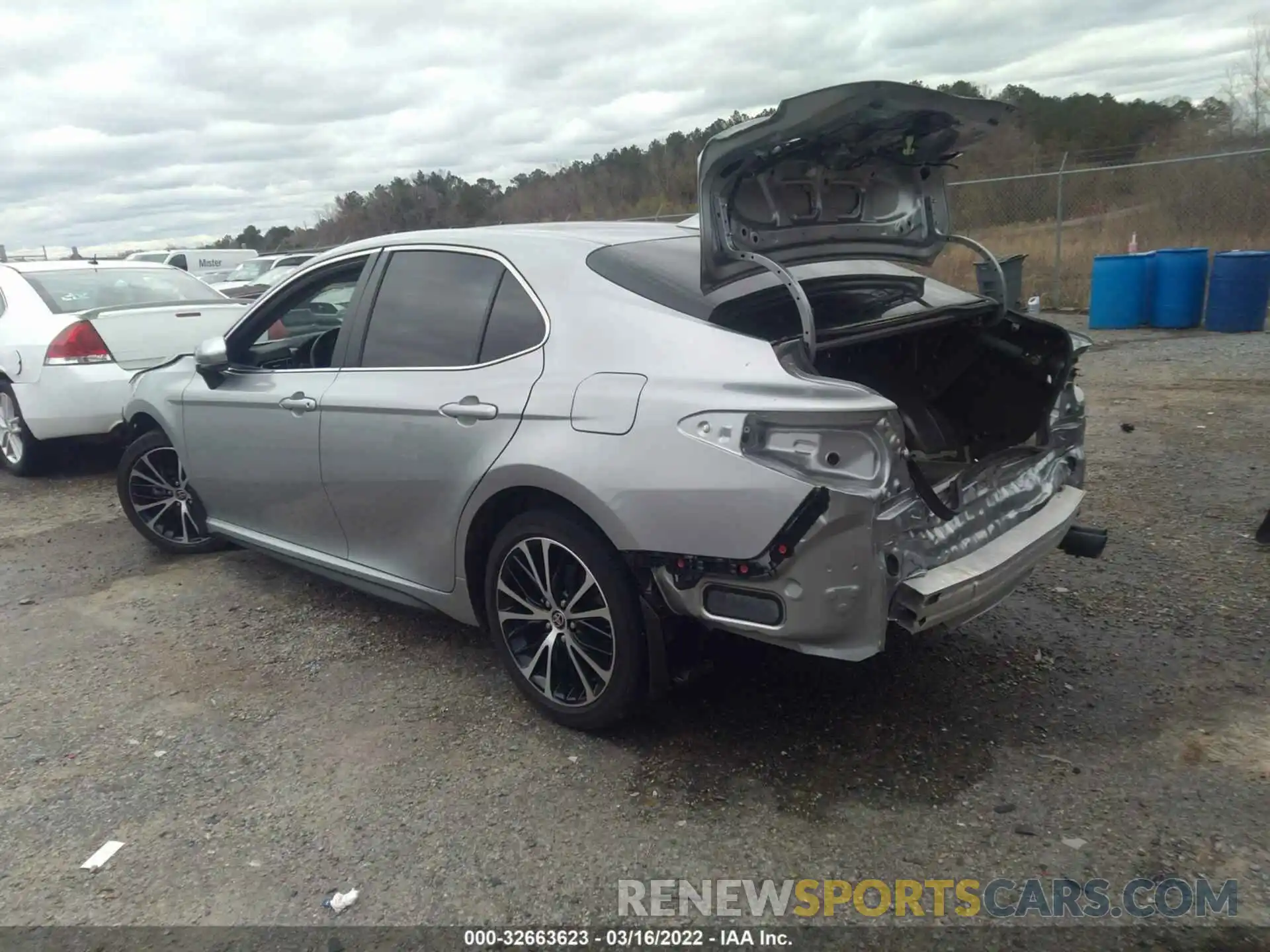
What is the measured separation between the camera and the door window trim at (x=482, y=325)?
341 cm

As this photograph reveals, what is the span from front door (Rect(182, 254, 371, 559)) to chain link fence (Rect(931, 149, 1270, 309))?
39.1ft

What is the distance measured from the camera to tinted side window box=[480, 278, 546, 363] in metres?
3.41

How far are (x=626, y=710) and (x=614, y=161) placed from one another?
23505mm

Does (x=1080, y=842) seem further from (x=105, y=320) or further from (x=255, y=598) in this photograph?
(x=105, y=320)

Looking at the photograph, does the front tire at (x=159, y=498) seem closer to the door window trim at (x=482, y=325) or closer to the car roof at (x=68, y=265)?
the door window trim at (x=482, y=325)

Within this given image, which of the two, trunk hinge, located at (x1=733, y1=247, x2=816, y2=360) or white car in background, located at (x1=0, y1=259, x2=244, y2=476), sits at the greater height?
trunk hinge, located at (x1=733, y1=247, x2=816, y2=360)

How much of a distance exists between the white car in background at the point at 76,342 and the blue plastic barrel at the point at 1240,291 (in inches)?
425

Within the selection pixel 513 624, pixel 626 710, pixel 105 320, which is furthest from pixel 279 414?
pixel 105 320

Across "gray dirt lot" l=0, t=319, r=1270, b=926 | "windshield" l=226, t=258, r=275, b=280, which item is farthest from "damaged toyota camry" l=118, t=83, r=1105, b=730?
"windshield" l=226, t=258, r=275, b=280

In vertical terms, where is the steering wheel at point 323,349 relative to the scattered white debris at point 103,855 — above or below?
above

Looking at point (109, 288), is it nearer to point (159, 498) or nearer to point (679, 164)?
point (159, 498)

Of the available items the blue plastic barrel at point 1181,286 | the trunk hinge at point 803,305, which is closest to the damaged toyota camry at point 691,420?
the trunk hinge at point 803,305

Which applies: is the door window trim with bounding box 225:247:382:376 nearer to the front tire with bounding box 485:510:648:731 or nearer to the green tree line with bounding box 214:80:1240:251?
the front tire with bounding box 485:510:648:731

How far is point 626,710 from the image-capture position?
3.19m
